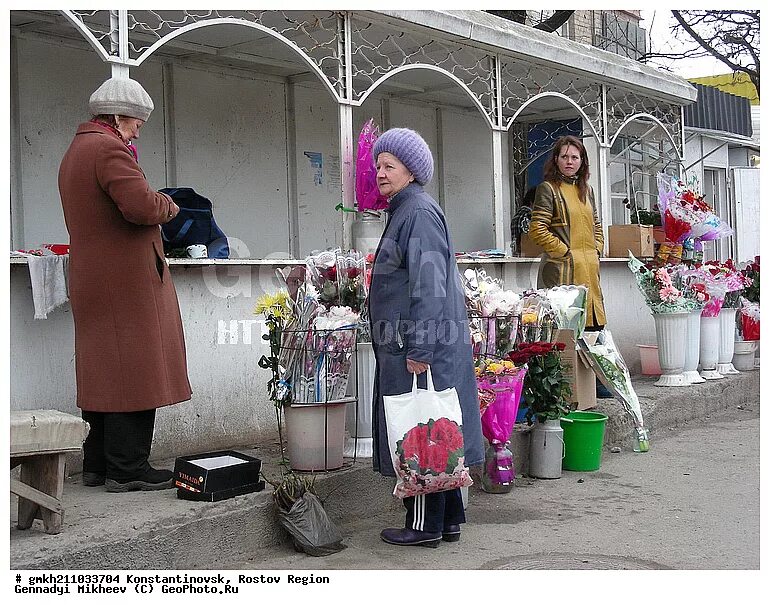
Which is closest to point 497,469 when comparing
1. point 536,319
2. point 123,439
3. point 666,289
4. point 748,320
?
point 536,319

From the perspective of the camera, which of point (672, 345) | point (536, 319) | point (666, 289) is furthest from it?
point (672, 345)

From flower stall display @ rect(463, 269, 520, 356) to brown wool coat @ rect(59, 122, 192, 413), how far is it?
6.09ft

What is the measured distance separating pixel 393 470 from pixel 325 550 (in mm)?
509

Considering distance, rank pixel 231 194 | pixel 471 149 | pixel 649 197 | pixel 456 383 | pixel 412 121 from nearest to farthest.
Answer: pixel 456 383 < pixel 231 194 < pixel 412 121 < pixel 471 149 < pixel 649 197

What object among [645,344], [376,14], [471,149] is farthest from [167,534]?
[471,149]

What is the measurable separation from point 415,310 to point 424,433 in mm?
547

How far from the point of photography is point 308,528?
4270mm

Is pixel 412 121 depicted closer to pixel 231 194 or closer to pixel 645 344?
pixel 231 194

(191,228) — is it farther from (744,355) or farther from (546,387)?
(744,355)

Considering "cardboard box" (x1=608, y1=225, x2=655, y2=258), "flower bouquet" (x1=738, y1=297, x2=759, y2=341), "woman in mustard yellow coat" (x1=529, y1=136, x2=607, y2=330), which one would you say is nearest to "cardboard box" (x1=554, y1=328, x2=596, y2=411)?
"woman in mustard yellow coat" (x1=529, y1=136, x2=607, y2=330)

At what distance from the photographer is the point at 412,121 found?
33.4 feet

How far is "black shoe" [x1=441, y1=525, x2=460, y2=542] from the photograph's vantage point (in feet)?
14.5

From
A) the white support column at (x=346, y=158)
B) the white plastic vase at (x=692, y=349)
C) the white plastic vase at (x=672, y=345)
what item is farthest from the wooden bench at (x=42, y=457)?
the white plastic vase at (x=692, y=349)

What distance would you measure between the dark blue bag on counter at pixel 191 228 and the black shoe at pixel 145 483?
1512 millimetres
